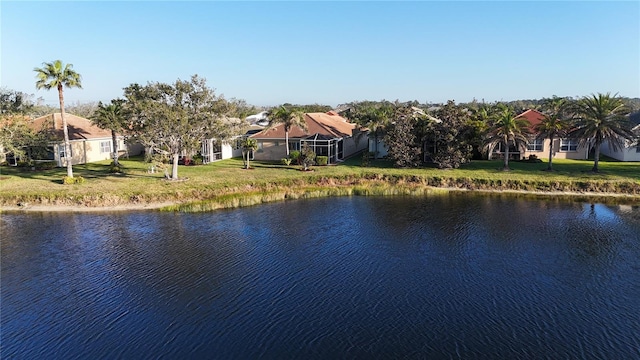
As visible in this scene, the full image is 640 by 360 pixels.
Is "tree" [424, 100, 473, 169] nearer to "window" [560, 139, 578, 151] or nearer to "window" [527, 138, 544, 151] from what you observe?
"window" [527, 138, 544, 151]

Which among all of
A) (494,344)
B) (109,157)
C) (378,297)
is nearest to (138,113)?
(109,157)

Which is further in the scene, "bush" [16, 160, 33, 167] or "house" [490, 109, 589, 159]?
"house" [490, 109, 589, 159]

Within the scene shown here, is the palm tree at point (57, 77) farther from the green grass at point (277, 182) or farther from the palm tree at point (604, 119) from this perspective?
the palm tree at point (604, 119)

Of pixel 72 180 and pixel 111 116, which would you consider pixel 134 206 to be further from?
A: pixel 111 116

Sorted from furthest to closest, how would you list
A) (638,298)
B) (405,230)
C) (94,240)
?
(405,230), (94,240), (638,298)

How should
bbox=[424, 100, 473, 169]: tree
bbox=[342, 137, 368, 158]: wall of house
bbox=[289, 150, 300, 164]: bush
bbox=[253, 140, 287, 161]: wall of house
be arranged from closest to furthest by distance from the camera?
bbox=[424, 100, 473, 169]: tree
bbox=[289, 150, 300, 164]: bush
bbox=[253, 140, 287, 161]: wall of house
bbox=[342, 137, 368, 158]: wall of house

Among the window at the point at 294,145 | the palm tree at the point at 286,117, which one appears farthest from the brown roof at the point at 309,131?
the palm tree at the point at 286,117

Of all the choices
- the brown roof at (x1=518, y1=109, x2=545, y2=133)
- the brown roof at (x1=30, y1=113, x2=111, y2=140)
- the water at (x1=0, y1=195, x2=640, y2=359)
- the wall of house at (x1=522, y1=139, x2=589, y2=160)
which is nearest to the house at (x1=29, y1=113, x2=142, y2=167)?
the brown roof at (x1=30, y1=113, x2=111, y2=140)

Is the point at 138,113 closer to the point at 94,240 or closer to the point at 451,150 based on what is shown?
the point at 94,240
